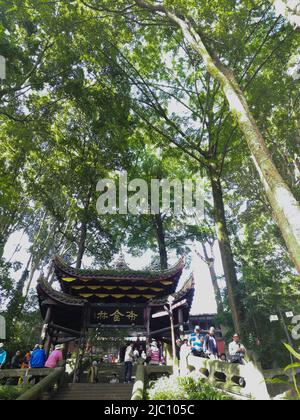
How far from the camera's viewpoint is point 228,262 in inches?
409

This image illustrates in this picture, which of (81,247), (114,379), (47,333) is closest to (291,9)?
(47,333)

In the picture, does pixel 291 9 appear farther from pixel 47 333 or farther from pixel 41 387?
pixel 47 333

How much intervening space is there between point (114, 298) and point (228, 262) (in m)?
4.92

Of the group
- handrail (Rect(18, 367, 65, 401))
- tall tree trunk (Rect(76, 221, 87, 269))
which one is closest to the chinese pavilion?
handrail (Rect(18, 367, 65, 401))

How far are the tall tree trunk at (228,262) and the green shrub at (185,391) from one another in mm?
3290

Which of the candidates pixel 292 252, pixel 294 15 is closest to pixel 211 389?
pixel 292 252

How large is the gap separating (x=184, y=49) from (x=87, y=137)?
769 centimetres

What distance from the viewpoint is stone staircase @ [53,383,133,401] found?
779 centimetres

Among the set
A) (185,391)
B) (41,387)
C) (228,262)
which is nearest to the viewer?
(185,391)

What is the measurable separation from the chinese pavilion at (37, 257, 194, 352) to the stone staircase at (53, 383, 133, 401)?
242 cm

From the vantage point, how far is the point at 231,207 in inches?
881

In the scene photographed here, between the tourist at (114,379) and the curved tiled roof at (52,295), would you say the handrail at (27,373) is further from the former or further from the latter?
the tourist at (114,379)

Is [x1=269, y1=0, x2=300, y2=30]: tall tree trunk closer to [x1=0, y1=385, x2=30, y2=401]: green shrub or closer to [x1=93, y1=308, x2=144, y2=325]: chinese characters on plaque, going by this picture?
[x1=0, y1=385, x2=30, y2=401]: green shrub

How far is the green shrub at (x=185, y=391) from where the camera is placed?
18.8 feet
